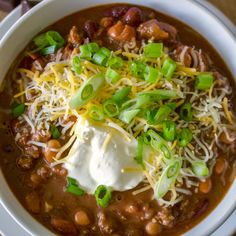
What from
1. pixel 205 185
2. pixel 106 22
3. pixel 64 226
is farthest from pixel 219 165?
pixel 106 22

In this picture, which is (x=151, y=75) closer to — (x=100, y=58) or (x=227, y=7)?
(x=100, y=58)

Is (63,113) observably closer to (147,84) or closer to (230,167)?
(147,84)

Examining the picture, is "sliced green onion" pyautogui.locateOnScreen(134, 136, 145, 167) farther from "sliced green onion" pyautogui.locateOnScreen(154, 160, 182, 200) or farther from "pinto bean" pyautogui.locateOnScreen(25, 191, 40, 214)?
"pinto bean" pyautogui.locateOnScreen(25, 191, 40, 214)

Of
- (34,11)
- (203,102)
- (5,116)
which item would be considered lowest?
(5,116)

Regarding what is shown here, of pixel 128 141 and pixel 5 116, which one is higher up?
pixel 128 141

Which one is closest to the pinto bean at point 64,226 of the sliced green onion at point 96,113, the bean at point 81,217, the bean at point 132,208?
the bean at point 81,217

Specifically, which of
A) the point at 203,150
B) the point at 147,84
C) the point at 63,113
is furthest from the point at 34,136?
the point at 203,150
